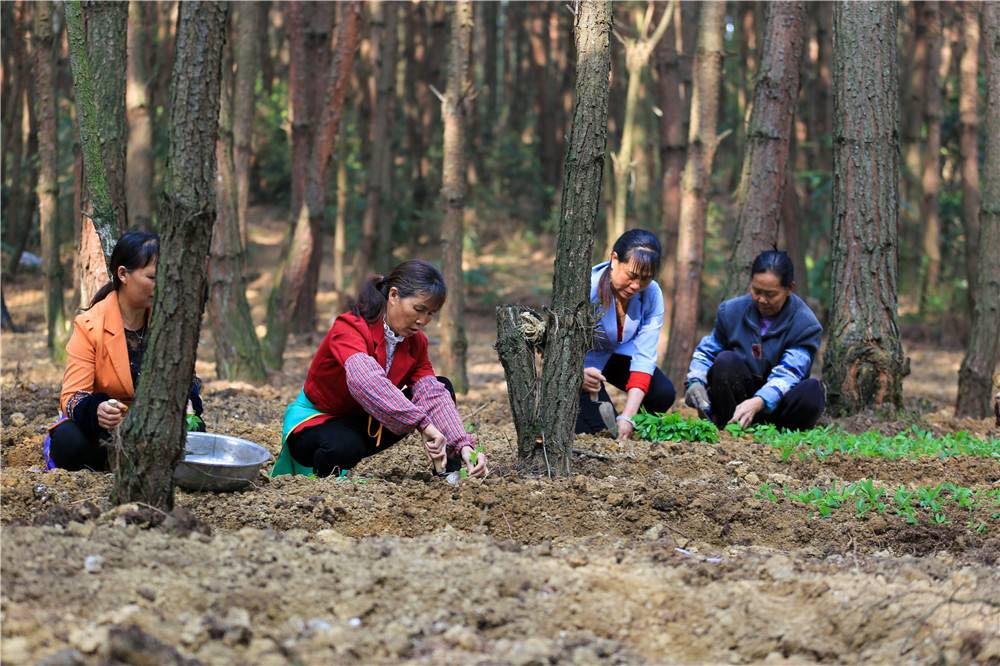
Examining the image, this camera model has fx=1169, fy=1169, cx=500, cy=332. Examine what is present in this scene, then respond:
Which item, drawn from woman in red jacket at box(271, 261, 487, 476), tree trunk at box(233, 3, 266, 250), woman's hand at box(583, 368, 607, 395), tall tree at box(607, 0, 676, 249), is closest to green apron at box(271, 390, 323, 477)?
woman in red jacket at box(271, 261, 487, 476)

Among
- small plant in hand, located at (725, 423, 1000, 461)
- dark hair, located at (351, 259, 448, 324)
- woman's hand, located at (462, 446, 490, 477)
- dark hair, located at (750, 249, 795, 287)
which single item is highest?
dark hair, located at (750, 249, 795, 287)

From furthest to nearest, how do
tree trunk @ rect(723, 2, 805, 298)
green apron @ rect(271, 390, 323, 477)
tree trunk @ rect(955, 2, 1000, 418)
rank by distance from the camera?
tree trunk @ rect(955, 2, 1000, 418) → tree trunk @ rect(723, 2, 805, 298) → green apron @ rect(271, 390, 323, 477)

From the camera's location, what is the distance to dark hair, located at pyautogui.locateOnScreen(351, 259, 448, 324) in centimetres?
498

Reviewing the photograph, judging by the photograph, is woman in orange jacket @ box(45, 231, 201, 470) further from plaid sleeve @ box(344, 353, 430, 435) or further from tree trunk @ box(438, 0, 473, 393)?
tree trunk @ box(438, 0, 473, 393)

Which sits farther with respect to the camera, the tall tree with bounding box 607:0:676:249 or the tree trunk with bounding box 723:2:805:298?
the tall tree with bounding box 607:0:676:249

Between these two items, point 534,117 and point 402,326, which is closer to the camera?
point 402,326

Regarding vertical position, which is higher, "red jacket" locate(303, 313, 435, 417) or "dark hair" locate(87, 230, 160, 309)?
"dark hair" locate(87, 230, 160, 309)

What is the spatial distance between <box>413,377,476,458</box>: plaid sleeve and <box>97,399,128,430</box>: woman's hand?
131 centimetres

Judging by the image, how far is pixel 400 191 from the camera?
22875mm

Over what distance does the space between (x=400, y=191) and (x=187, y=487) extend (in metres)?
18.6

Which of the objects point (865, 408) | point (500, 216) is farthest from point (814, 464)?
point (500, 216)

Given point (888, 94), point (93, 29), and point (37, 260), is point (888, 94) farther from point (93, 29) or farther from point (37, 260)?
point (37, 260)

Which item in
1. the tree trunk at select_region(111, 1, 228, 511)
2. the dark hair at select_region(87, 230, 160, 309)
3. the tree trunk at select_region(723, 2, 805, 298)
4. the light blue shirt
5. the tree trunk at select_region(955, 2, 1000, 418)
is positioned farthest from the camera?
the tree trunk at select_region(955, 2, 1000, 418)

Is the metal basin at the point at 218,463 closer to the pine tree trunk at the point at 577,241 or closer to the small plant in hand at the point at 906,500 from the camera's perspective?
the pine tree trunk at the point at 577,241
